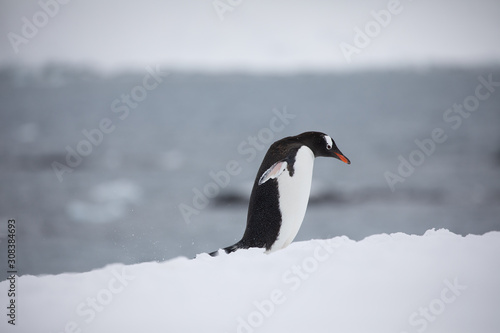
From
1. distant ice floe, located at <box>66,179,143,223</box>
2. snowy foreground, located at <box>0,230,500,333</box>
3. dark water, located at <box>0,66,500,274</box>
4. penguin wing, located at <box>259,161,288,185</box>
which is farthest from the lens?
distant ice floe, located at <box>66,179,143,223</box>

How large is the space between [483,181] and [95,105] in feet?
27.3

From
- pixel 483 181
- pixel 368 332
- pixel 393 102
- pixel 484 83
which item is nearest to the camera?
pixel 368 332

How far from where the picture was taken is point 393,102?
14953 mm

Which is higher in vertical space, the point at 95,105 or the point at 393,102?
the point at 95,105

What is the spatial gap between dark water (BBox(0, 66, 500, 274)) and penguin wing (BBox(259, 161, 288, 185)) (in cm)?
114

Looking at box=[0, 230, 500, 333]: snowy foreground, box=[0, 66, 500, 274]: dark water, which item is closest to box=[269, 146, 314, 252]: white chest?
box=[0, 230, 500, 333]: snowy foreground

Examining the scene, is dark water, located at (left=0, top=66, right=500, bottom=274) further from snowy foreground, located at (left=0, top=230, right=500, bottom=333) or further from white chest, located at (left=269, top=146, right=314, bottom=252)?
white chest, located at (left=269, top=146, right=314, bottom=252)

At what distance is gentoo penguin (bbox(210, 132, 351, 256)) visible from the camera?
2373 mm

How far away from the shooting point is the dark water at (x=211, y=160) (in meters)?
6.70

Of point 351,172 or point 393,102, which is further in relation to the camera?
point 393,102

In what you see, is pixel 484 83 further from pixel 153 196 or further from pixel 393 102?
pixel 393 102

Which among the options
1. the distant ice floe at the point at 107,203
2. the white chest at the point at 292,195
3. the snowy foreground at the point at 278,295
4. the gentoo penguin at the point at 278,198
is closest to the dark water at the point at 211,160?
the distant ice floe at the point at 107,203

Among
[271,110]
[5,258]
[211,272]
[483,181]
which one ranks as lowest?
[483,181]

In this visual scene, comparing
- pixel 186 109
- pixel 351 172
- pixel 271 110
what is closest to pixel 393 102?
pixel 271 110
